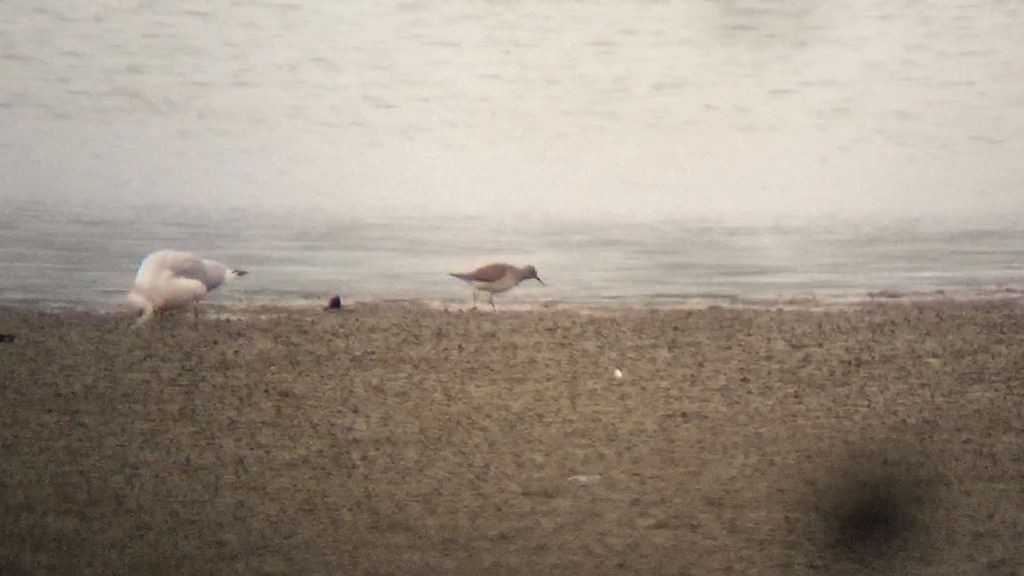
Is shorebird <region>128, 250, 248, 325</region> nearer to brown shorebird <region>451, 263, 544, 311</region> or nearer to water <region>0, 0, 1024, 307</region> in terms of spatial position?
water <region>0, 0, 1024, 307</region>

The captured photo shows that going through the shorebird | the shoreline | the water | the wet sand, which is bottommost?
the wet sand

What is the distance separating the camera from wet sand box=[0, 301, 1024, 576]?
4.81ft

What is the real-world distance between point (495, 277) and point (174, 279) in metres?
0.48

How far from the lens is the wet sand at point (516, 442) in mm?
1466

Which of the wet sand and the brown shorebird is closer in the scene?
the wet sand

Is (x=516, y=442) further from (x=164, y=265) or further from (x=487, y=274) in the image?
(x=164, y=265)

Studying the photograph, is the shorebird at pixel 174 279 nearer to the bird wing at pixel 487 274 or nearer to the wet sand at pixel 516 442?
the wet sand at pixel 516 442

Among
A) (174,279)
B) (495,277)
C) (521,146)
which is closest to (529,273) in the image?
(495,277)

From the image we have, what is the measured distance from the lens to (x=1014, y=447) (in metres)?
1.56

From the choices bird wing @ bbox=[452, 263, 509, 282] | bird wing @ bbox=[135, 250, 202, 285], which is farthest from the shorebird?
bird wing @ bbox=[452, 263, 509, 282]

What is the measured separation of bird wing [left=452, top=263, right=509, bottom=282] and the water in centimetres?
1

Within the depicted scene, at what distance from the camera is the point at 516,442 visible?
1613mm

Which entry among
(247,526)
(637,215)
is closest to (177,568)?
(247,526)

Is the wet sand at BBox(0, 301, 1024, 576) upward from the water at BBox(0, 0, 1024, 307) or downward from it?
downward
